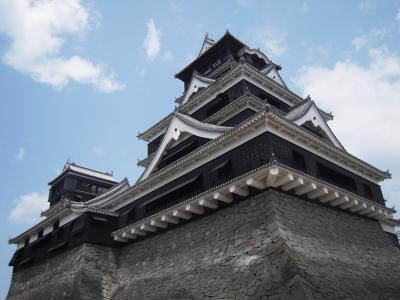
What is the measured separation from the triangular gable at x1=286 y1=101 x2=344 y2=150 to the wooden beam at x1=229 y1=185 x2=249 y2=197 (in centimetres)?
551

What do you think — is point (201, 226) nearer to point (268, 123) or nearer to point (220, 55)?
point (268, 123)

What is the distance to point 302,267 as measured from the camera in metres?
10.3

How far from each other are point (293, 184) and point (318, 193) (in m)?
1.56

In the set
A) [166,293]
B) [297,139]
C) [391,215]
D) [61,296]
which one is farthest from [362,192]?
[61,296]

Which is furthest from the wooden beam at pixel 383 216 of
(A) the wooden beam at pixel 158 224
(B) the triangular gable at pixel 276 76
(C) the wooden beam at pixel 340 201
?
(B) the triangular gable at pixel 276 76

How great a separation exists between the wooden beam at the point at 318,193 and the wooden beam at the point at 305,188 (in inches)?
14.2

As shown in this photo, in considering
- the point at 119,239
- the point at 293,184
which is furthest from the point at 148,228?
the point at 293,184

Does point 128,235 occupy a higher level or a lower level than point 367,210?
higher

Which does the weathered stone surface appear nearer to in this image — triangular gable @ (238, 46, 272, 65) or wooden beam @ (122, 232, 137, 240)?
wooden beam @ (122, 232, 137, 240)

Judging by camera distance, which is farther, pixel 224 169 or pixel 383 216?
pixel 383 216

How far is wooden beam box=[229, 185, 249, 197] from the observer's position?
12489 millimetres

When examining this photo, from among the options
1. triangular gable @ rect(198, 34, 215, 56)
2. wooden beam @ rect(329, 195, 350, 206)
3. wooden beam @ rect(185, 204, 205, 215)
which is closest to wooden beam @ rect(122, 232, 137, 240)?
wooden beam @ rect(185, 204, 205, 215)

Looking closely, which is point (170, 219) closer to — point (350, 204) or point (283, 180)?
point (283, 180)

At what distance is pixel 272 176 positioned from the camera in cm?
1177
